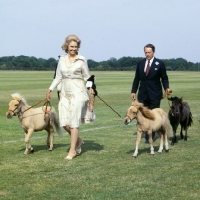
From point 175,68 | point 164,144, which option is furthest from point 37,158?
point 175,68

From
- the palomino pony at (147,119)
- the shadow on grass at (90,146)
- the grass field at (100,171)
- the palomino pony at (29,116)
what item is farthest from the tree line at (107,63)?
the palomino pony at (147,119)

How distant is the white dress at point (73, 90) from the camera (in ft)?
35.5

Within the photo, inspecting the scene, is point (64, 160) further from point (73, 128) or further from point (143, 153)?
point (143, 153)

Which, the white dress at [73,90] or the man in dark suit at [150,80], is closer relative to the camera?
the white dress at [73,90]

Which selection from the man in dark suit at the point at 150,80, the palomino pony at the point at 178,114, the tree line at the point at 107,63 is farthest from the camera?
the tree line at the point at 107,63

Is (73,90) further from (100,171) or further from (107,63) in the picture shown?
(107,63)

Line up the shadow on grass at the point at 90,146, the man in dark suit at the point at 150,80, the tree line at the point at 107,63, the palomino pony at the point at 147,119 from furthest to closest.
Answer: the tree line at the point at 107,63
the man in dark suit at the point at 150,80
the shadow on grass at the point at 90,146
the palomino pony at the point at 147,119

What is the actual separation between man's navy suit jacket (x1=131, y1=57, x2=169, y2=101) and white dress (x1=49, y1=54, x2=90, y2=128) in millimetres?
2123

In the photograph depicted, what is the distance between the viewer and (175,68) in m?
164

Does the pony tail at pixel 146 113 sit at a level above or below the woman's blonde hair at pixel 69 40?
below

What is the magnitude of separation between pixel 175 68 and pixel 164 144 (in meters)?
153

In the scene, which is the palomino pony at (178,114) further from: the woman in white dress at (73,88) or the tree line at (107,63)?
the tree line at (107,63)

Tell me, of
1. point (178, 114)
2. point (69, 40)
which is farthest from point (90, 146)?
point (69, 40)

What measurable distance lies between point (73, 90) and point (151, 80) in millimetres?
2521
